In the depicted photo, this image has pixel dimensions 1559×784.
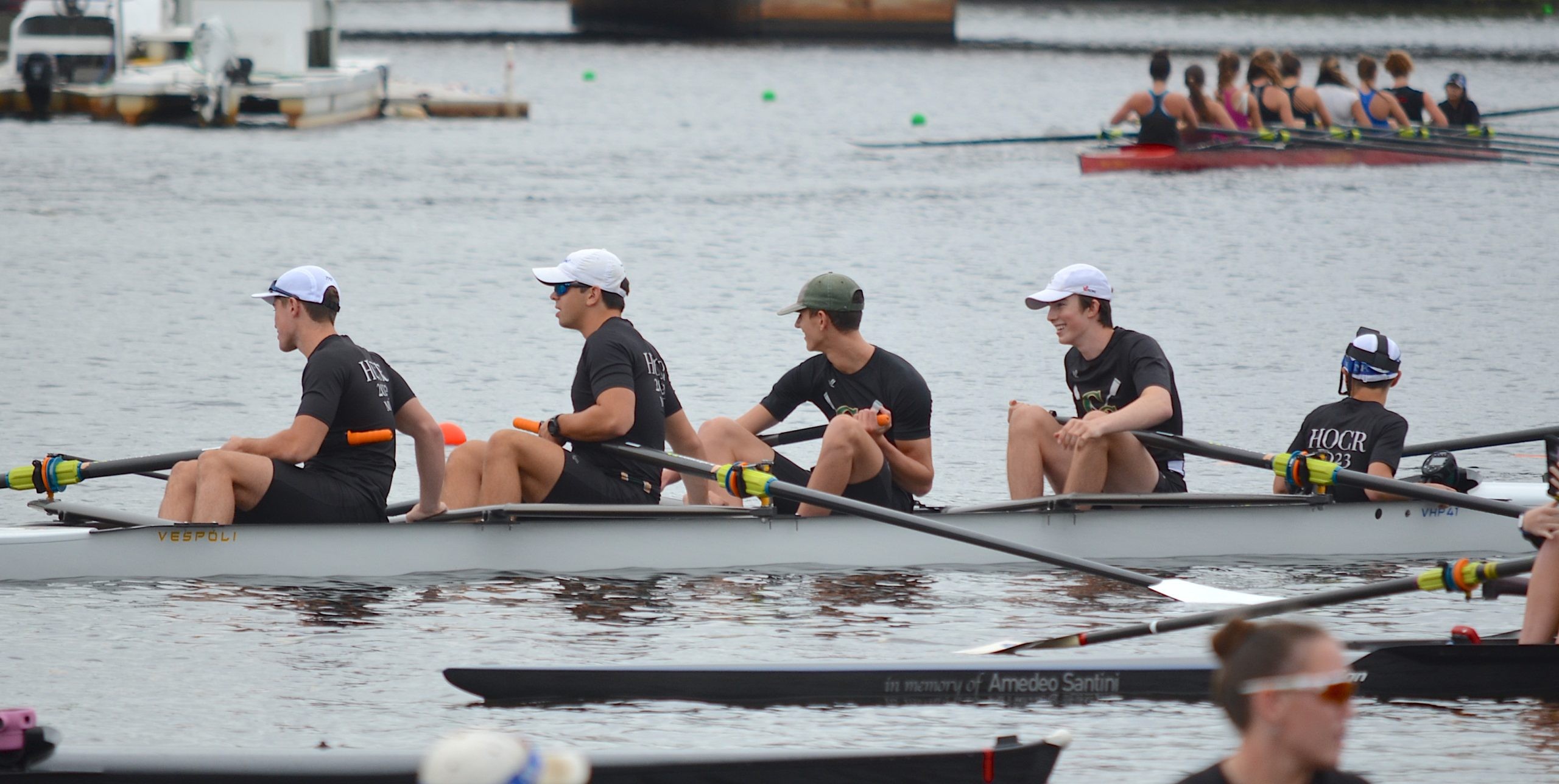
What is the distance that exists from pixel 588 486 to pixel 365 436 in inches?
40.6

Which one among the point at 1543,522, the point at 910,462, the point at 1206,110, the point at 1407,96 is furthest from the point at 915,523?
the point at 1407,96

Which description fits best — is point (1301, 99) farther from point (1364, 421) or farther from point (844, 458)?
point (844, 458)

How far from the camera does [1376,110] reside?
84.7 ft

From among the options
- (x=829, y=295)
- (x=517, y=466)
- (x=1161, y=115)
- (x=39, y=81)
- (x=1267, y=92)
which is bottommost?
(x=517, y=466)

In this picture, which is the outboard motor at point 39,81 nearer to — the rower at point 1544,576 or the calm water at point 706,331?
the calm water at point 706,331

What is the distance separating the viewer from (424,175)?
29047mm

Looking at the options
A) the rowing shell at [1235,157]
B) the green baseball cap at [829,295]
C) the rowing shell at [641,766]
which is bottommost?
the rowing shell at [641,766]

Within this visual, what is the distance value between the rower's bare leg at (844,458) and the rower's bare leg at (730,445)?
0.42 metres

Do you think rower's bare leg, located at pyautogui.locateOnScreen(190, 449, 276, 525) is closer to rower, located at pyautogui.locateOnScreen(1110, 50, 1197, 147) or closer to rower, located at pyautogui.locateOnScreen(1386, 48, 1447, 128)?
rower, located at pyautogui.locateOnScreen(1110, 50, 1197, 147)

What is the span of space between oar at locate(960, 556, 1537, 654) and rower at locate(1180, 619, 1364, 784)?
255cm

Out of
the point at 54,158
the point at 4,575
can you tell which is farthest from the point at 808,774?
the point at 54,158

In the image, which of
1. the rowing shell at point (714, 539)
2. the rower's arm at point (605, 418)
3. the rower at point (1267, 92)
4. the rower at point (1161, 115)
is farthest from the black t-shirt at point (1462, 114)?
the rower's arm at point (605, 418)

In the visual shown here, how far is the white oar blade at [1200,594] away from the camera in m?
7.68

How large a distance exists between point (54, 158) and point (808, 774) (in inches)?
1077
